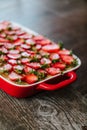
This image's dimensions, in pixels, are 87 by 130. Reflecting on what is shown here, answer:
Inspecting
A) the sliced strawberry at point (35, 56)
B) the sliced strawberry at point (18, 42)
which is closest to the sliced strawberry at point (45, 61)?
the sliced strawberry at point (35, 56)

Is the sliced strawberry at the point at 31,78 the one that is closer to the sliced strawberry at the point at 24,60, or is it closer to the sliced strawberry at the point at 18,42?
the sliced strawberry at the point at 24,60

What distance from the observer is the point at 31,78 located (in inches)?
31.5

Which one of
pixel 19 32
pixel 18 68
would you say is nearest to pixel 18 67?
pixel 18 68

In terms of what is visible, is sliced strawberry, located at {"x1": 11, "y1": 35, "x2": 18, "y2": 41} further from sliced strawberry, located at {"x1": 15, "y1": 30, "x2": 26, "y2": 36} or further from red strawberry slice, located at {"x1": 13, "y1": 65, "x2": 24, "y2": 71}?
red strawberry slice, located at {"x1": 13, "y1": 65, "x2": 24, "y2": 71}

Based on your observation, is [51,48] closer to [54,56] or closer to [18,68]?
[54,56]

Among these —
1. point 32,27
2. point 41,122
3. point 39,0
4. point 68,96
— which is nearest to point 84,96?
point 68,96

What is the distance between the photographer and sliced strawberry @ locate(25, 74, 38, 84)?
792 mm

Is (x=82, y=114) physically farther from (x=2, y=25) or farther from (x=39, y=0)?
(x=39, y=0)

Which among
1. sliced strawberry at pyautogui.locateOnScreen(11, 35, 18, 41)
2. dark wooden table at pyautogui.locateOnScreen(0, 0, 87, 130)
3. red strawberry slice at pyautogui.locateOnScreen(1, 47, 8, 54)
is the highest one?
sliced strawberry at pyautogui.locateOnScreen(11, 35, 18, 41)

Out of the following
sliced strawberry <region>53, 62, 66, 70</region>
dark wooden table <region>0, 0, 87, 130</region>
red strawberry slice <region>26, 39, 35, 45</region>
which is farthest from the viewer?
red strawberry slice <region>26, 39, 35, 45</region>

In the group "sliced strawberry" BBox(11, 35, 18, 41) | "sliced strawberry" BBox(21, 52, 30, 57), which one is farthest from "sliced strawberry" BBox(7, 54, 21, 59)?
"sliced strawberry" BBox(11, 35, 18, 41)

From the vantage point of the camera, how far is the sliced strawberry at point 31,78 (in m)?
0.79

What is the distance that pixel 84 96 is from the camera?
870 mm

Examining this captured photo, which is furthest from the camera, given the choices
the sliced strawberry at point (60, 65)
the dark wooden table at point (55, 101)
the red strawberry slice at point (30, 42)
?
the red strawberry slice at point (30, 42)
